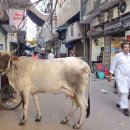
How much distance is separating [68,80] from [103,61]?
15654mm

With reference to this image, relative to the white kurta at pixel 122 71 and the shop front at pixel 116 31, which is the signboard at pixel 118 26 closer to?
the shop front at pixel 116 31

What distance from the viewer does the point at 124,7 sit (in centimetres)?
1722

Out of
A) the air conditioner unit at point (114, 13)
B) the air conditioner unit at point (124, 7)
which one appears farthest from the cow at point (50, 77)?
the air conditioner unit at point (114, 13)

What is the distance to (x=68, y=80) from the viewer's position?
24.0ft

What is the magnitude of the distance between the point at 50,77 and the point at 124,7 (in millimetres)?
10856

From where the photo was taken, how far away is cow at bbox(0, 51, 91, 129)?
724cm

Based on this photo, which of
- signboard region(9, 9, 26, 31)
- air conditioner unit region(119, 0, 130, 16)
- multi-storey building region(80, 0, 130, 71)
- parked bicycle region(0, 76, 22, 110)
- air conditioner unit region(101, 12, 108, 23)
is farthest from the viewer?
air conditioner unit region(101, 12, 108, 23)

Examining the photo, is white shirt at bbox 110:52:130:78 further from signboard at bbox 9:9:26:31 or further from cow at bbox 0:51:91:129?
signboard at bbox 9:9:26:31

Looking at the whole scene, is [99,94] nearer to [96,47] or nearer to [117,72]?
[117,72]

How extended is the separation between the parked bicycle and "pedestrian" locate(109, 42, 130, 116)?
8.74 feet

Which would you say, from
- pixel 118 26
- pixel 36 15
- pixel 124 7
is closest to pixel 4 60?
pixel 36 15

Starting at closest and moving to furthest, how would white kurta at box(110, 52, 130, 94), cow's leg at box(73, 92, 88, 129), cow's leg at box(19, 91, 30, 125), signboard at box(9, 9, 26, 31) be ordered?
1. cow's leg at box(73, 92, 88, 129)
2. cow's leg at box(19, 91, 30, 125)
3. white kurta at box(110, 52, 130, 94)
4. signboard at box(9, 9, 26, 31)

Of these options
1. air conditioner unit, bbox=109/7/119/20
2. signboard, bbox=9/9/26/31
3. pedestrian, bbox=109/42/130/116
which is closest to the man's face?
pedestrian, bbox=109/42/130/116

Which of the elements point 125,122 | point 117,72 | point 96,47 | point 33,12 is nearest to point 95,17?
point 96,47
